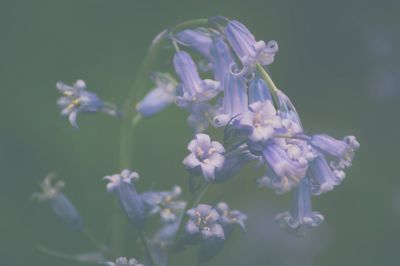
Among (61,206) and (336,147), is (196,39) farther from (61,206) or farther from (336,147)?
(61,206)

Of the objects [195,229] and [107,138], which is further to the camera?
[107,138]

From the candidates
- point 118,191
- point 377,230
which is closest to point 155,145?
point 377,230

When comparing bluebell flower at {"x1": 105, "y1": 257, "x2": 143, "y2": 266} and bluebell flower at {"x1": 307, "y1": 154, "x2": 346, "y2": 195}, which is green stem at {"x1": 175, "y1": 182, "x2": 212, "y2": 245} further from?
bluebell flower at {"x1": 307, "y1": 154, "x2": 346, "y2": 195}

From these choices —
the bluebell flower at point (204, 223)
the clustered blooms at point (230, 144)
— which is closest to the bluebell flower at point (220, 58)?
the clustered blooms at point (230, 144)

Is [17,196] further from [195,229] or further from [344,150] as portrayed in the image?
[344,150]

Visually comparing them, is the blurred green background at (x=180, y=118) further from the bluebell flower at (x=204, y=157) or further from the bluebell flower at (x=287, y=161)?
the bluebell flower at (x=287, y=161)

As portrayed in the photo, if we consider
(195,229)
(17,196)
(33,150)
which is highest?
(33,150)
